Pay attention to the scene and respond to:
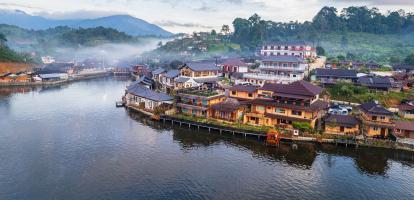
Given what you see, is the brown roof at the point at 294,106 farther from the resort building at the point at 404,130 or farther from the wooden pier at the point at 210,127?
the resort building at the point at 404,130

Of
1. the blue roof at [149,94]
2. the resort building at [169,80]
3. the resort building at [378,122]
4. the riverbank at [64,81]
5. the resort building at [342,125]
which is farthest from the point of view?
the riverbank at [64,81]

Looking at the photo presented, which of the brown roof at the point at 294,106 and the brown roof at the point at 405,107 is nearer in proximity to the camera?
the brown roof at the point at 294,106

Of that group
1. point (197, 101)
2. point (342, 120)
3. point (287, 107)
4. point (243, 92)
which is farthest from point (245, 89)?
point (342, 120)

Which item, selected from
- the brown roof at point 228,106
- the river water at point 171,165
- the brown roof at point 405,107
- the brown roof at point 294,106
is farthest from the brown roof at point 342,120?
the brown roof at point 228,106

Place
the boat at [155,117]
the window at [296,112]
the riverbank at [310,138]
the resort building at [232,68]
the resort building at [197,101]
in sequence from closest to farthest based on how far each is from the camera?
the riverbank at [310,138] → the window at [296,112] → the resort building at [197,101] → the boat at [155,117] → the resort building at [232,68]

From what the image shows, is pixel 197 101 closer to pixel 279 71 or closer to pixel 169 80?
pixel 169 80

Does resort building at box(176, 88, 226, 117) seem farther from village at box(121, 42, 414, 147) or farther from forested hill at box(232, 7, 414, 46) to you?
forested hill at box(232, 7, 414, 46)

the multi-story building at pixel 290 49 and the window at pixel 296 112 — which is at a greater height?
the multi-story building at pixel 290 49

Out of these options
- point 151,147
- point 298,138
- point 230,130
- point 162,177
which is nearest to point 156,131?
point 151,147
